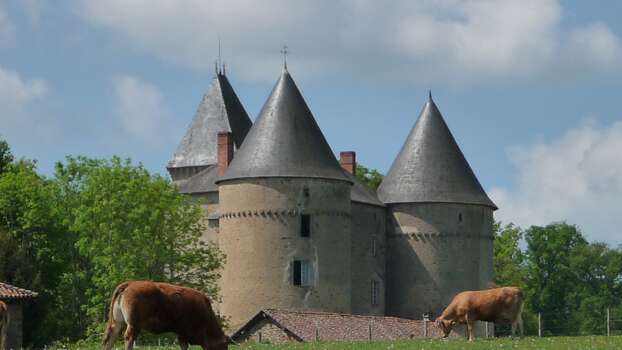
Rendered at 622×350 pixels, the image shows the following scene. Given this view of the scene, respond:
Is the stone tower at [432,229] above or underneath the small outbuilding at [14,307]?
above

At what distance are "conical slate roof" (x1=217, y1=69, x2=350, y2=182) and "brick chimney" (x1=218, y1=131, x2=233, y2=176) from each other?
3.56m

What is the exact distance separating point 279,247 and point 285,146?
12.9 feet

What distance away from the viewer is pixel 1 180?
192 ft

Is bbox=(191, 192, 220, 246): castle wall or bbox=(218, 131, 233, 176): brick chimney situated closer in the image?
bbox=(191, 192, 220, 246): castle wall

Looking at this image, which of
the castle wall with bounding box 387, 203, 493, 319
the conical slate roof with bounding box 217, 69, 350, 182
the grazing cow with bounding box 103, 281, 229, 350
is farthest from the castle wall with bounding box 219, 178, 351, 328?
the grazing cow with bounding box 103, 281, 229, 350

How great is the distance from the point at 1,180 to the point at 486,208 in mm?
20814

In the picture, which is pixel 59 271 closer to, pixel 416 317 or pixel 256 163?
pixel 256 163

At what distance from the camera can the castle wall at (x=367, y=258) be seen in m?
58.5

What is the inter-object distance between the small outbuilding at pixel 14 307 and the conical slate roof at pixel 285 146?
18008 millimetres

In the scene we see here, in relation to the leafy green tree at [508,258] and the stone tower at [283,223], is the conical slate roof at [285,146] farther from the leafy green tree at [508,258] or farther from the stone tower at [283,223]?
the leafy green tree at [508,258]

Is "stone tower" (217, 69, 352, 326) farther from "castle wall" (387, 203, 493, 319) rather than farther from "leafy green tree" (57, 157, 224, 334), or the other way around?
"castle wall" (387, 203, 493, 319)

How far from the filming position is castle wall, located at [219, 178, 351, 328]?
53875 mm

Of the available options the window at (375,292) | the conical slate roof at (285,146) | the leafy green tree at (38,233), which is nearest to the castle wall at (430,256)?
the window at (375,292)

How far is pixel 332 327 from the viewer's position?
4697 centimetres
